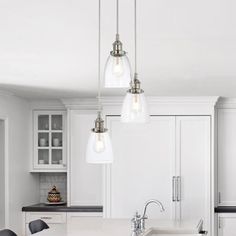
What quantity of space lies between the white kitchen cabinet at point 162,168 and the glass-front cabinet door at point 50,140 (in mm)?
957

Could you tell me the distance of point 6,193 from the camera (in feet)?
23.7

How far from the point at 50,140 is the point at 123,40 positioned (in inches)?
190

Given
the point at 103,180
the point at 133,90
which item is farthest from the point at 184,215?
the point at 133,90

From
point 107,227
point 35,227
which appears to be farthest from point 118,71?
point 35,227

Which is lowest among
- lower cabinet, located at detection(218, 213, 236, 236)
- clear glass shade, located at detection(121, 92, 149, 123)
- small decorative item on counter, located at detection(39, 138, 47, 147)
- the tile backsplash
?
lower cabinet, located at detection(218, 213, 236, 236)

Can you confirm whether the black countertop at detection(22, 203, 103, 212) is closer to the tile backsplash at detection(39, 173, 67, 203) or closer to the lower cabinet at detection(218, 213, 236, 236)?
the tile backsplash at detection(39, 173, 67, 203)

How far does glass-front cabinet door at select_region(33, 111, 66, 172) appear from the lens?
27.5 feet

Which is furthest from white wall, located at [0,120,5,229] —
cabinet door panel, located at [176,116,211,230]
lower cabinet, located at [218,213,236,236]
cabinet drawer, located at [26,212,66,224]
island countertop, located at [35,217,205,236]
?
lower cabinet, located at [218,213,236,236]

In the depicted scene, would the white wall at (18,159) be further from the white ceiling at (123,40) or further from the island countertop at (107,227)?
the island countertop at (107,227)

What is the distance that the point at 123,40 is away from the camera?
148 inches

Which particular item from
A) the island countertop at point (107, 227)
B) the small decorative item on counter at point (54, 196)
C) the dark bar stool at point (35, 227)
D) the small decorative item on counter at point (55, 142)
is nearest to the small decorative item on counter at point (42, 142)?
the small decorative item on counter at point (55, 142)

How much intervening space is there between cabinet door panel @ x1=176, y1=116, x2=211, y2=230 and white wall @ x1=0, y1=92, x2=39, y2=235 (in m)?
2.10

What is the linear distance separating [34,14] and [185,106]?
15.8 feet

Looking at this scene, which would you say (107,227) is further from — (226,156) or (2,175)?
(226,156)
